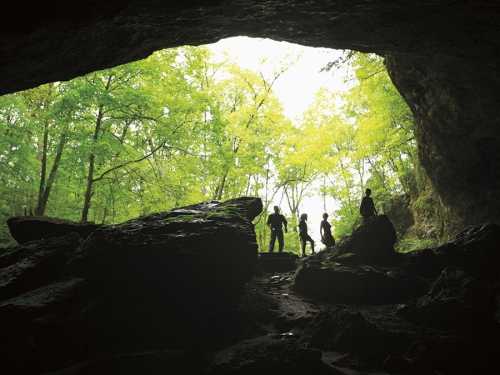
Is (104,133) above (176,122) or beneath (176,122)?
beneath

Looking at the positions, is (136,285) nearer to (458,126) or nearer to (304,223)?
(304,223)

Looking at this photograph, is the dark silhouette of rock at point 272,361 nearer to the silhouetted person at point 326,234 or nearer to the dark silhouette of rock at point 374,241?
the dark silhouette of rock at point 374,241

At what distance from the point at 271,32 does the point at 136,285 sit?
725 cm

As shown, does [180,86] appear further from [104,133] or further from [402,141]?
[402,141]

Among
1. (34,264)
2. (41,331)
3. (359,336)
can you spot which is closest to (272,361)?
(359,336)

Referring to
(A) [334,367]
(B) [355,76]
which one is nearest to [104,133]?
(B) [355,76]

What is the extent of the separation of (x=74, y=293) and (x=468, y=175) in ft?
46.2

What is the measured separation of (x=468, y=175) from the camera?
39.7 feet

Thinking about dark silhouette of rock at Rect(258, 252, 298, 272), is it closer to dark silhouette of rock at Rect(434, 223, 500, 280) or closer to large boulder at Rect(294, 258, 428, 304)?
large boulder at Rect(294, 258, 428, 304)

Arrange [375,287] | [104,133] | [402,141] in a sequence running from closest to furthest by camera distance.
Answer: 1. [375,287]
2. [104,133]
3. [402,141]

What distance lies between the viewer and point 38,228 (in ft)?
33.2

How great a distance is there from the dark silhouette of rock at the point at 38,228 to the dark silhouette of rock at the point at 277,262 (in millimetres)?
7316

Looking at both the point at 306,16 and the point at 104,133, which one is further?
the point at 104,133

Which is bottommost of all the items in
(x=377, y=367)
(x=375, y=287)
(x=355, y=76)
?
(x=377, y=367)
